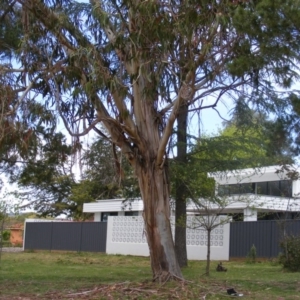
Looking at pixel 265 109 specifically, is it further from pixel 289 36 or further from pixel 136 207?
pixel 136 207

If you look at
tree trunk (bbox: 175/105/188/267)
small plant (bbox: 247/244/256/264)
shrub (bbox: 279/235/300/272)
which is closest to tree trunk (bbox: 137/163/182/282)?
tree trunk (bbox: 175/105/188/267)

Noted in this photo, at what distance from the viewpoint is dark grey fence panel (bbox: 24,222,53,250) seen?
122 feet

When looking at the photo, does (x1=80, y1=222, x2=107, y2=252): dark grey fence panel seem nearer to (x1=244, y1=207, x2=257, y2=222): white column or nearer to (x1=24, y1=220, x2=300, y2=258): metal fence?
(x1=24, y1=220, x2=300, y2=258): metal fence

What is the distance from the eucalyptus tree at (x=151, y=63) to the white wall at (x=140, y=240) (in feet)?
41.6

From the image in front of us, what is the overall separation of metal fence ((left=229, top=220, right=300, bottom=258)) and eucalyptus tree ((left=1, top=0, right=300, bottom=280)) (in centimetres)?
990

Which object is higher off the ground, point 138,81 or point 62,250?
point 138,81

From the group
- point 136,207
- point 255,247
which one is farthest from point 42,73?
point 136,207

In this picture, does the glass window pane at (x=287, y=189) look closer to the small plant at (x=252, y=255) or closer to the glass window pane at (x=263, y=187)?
the small plant at (x=252, y=255)

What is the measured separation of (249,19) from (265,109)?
11.7 ft

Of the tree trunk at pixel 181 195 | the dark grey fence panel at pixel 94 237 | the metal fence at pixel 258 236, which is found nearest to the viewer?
the tree trunk at pixel 181 195

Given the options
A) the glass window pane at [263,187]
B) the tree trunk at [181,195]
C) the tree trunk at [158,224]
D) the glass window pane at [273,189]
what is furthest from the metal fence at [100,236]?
the glass window pane at [273,189]

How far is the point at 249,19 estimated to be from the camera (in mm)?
12031

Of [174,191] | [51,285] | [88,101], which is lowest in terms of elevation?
[51,285]

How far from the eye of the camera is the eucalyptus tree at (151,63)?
12.4 m
